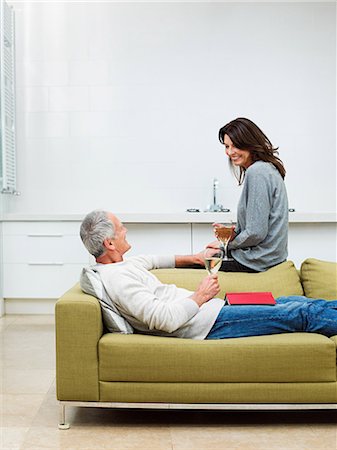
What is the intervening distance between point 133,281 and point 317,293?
1124 mm

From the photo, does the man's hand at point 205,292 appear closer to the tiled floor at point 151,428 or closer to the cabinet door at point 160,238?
the tiled floor at point 151,428

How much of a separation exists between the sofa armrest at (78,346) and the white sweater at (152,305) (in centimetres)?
13

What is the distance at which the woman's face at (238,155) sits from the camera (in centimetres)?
397

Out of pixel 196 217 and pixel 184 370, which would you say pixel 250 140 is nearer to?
pixel 184 370

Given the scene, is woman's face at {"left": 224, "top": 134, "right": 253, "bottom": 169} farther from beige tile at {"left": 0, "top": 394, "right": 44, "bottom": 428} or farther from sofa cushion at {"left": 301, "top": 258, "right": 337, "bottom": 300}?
A: beige tile at {"left": 0, "top": 394, "right": 44, "bottom": 428}

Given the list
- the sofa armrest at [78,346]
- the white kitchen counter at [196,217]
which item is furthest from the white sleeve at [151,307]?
the white kitchen counter at [196,217]

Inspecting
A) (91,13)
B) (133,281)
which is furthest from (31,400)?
(91,13)

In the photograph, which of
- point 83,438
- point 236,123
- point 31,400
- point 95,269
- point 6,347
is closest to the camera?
point 83,438

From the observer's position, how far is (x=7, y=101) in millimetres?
5949

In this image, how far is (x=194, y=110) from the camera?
6.24 metres

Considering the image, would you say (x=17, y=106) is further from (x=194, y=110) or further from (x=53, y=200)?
(x=194, y=110)

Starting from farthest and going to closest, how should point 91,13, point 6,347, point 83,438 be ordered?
1. point 91,13
2. point 6,347
3. point 83,438

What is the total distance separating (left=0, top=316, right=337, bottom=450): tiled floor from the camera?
295cm

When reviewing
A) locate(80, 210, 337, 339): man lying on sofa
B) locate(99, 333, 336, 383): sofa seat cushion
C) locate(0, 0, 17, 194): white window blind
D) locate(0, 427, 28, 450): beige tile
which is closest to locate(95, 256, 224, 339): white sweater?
locate(80, 210, 337, 339): man lying on sofa
